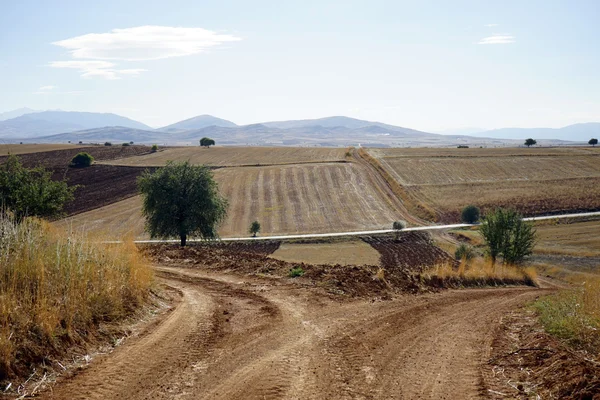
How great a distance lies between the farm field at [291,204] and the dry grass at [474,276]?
40430 millimetres

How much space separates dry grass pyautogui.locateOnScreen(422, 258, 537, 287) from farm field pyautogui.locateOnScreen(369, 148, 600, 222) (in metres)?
48.8

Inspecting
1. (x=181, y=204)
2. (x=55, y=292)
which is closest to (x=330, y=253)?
(x=181, y=204)

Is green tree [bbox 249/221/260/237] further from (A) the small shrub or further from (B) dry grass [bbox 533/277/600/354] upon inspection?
(B) dry grass [bbox 533/277/600/354]

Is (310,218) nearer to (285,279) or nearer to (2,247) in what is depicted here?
(285,279)

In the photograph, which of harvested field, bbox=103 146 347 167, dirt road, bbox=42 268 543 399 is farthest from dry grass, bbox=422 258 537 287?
harvested field, bbox=103 146 347 167

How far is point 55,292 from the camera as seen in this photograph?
10.2 m

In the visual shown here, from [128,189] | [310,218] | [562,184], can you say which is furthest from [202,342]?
[562,184]

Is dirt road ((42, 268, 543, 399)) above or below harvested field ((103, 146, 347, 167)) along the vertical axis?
below

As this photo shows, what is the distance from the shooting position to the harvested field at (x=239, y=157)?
11431cm

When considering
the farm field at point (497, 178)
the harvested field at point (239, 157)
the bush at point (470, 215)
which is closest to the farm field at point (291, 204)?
the farm field at point (497, 178)

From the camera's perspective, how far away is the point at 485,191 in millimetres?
87812

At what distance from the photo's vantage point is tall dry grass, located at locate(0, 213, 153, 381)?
854 cm

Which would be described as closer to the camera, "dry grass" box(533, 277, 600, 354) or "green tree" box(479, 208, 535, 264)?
"dry grass" box(533, 277, 600, 354)

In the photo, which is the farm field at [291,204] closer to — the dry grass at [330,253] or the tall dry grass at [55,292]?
the dry grass at [330,253]
